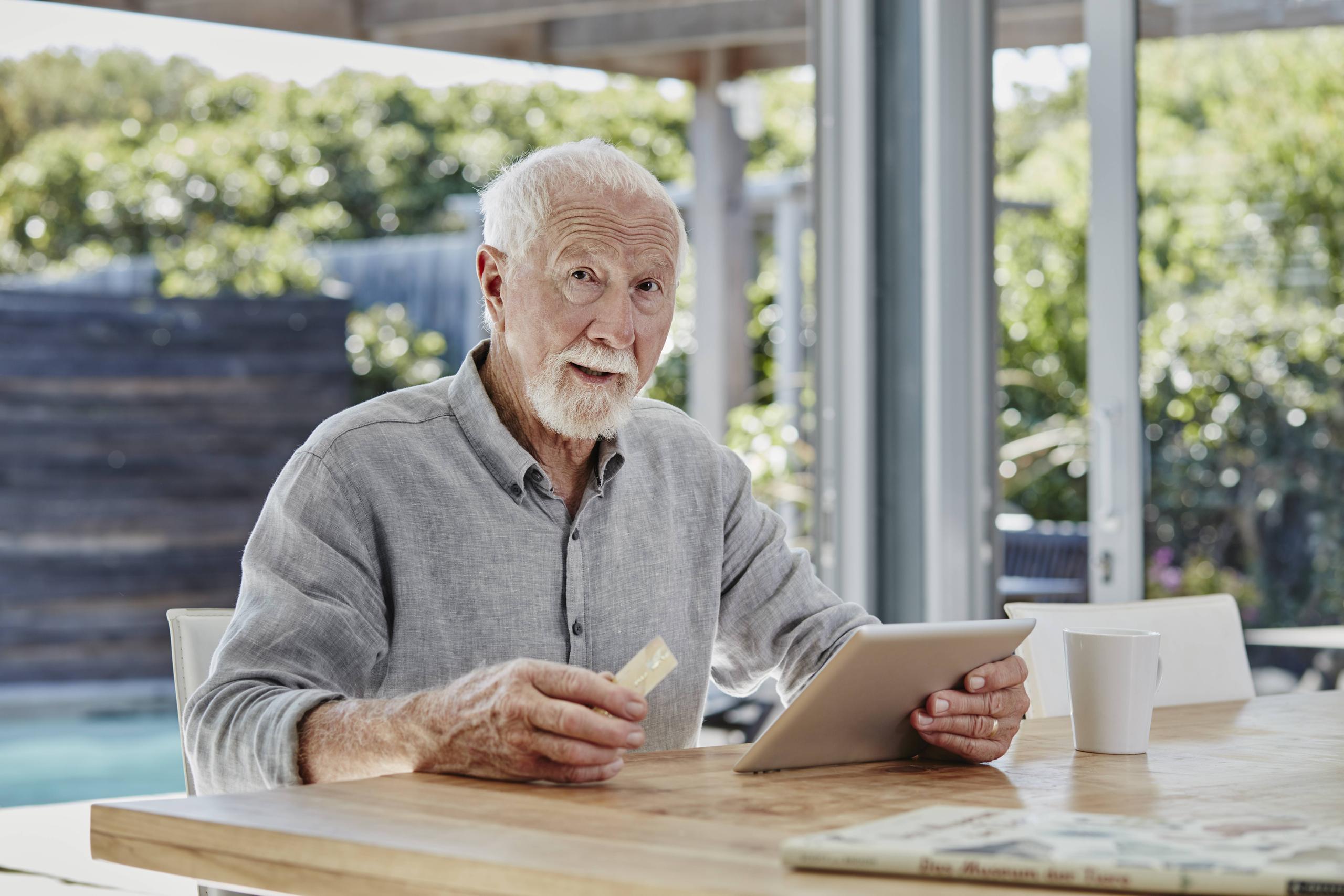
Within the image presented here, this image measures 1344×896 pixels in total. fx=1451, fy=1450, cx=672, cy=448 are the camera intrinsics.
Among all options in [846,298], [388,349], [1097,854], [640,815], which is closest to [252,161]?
[388,349]

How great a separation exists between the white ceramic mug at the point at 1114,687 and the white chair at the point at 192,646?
2.57ft

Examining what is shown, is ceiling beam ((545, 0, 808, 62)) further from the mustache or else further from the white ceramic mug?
the white ceramic mug

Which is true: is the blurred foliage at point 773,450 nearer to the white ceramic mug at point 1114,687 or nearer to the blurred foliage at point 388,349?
the blurred foliage at point 388,349

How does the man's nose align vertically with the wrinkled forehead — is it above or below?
below

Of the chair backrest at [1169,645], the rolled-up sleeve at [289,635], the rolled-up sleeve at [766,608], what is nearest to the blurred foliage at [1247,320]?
the chair backrest at [1169,645]

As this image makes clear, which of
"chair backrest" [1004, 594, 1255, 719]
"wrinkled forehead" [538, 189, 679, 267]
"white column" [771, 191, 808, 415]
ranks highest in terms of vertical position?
"white column" [771, 191, 808, 415]

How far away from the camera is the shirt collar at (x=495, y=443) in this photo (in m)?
1.50

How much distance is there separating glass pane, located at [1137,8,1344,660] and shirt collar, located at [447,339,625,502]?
2070mm

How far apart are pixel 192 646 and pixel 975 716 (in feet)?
2.37

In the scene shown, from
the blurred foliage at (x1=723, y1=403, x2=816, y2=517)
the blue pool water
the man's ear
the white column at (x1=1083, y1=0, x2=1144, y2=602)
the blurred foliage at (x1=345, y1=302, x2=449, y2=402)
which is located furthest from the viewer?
the blurred foliage at (x1=345, y1=302, x2=449, y2=402)

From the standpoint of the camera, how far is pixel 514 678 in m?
1.06

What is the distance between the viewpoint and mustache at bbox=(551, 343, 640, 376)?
1518 millimetres

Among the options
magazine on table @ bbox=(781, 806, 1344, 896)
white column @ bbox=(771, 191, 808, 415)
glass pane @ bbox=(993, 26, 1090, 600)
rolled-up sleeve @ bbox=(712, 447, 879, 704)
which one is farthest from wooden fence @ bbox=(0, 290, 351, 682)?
magazine on table @ bbox=(781, 806, 1344, 896)

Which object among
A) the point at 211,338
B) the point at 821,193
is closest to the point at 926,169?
the point at 821,193
